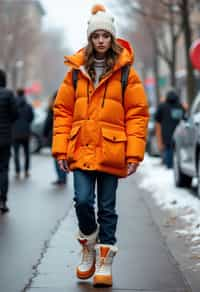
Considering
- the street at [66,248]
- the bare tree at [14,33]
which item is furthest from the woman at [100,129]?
the bare tree at [14,33]

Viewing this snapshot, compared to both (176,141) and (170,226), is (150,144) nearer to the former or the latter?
(176,141)

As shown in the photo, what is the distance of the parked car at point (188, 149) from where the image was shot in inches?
505

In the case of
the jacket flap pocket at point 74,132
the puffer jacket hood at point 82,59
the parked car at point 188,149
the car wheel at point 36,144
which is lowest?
the car wheel at point 36,144

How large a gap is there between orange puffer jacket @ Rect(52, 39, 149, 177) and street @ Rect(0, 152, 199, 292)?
2.92ft

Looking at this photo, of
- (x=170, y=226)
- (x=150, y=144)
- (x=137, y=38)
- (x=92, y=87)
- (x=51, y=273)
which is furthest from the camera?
(x=137, y=38)

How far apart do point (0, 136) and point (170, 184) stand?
5233mm

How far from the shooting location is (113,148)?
643 cm

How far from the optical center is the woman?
6434 mm

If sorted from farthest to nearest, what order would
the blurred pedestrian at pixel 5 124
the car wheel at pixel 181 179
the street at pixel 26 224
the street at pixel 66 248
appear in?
the car wheel at pixel 181 179 < the blurred pedestrian at pixel 5 124 < the street at pixel 26 224 < the street at pixel 66 248

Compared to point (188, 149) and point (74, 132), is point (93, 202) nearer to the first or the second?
point (74, 132)

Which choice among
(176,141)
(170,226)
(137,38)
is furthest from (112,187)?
(137,38)

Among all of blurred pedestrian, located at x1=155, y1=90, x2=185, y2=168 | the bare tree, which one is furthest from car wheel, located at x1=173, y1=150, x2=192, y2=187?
the bare tree

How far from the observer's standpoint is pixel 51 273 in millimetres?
7055

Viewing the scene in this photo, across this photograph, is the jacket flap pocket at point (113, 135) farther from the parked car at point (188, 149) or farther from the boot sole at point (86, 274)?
the parked car at point (188, 149)
